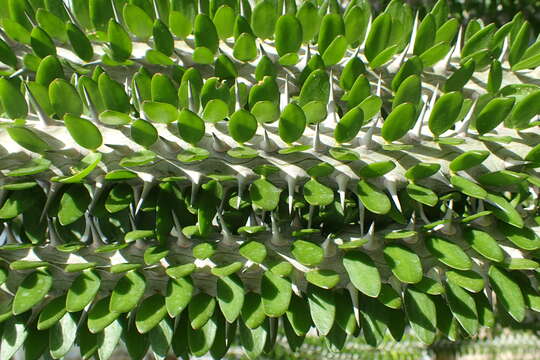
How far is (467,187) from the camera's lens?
331 mm

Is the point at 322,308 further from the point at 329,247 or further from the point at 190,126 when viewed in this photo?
the point at 190,126

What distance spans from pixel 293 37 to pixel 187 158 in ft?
0.44

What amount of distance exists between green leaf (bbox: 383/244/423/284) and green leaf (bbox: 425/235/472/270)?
14mm

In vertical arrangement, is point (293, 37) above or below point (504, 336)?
above

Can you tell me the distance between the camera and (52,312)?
0.36 m

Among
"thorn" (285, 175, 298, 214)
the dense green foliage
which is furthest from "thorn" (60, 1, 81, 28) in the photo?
"thorn" (285, 175, 298, 214)

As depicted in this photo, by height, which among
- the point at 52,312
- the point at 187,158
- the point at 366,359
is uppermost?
the point at 187,158

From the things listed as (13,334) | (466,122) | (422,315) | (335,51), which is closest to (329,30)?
(335,51)

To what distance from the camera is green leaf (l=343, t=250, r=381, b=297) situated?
329mm

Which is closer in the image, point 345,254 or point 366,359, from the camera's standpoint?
point 345,254

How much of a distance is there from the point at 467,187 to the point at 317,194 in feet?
0.33

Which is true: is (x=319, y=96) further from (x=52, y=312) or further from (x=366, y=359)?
(x=366, y=359)

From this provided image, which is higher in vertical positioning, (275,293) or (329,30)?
(329,30)

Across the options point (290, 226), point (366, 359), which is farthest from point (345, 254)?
point (366, 359)
